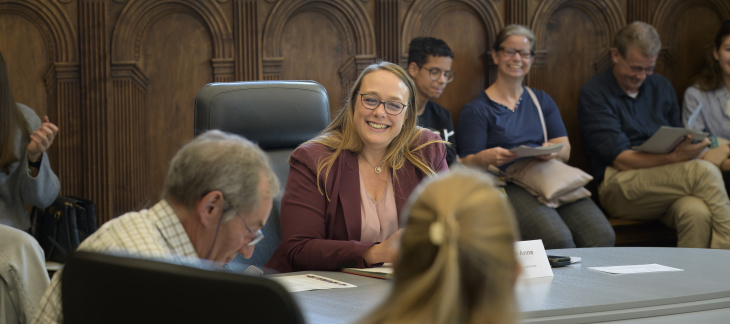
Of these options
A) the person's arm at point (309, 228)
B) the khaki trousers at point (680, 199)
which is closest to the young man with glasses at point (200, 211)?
the person's arm at point (309, 228)

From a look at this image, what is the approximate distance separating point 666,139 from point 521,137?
2.22 feet

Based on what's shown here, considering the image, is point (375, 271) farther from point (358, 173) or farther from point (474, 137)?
point (474, 137)

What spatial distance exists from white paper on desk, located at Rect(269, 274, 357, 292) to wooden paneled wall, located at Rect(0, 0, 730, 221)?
2.10m

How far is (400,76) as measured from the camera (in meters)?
2.69

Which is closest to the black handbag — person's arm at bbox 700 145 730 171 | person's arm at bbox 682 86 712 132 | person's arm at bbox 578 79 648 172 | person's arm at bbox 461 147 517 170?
person's arm at bbox 461 147 517 170

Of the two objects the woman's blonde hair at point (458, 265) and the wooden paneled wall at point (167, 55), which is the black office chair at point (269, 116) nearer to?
the wooden paneled wall at point (167, 55)

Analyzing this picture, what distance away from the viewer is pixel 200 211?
56.4 inches

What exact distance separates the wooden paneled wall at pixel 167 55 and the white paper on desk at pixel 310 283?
2.10 metres

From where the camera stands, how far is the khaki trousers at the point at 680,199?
396 cm

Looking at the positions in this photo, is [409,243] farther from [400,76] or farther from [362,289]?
[400,76]

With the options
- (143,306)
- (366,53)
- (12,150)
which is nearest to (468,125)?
(366,53)

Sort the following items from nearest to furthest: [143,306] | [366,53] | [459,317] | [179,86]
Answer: [459,317] < [143,306] < [179,86] < [366,53]

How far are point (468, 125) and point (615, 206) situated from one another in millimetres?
911

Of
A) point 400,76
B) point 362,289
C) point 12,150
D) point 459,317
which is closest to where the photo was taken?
point 459,317
